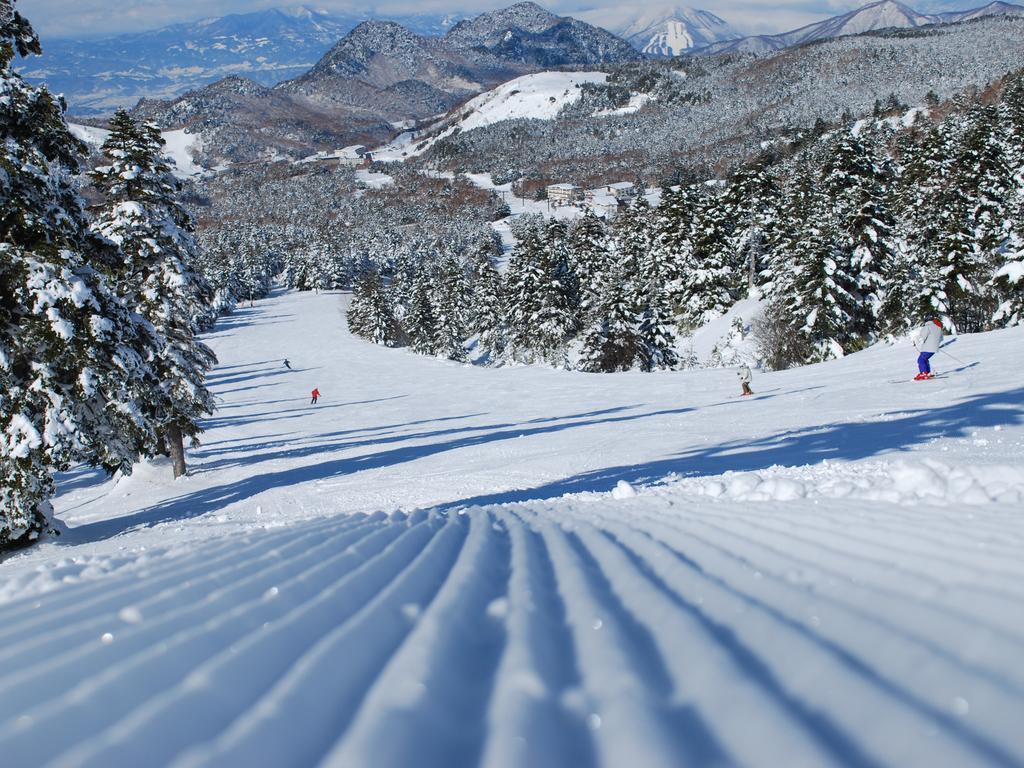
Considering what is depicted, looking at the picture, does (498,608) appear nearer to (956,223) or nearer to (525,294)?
(956,223)

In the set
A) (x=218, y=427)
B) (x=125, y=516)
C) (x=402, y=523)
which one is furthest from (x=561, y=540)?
(x=218, y=427)

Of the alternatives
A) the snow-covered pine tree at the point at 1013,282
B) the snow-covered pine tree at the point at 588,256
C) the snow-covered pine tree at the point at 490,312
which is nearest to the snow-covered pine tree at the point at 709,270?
the snow-covered pine tree at the point at 588,256

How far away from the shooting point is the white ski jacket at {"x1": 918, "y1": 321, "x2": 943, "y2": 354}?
575 inches

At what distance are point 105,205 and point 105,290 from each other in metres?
8.80

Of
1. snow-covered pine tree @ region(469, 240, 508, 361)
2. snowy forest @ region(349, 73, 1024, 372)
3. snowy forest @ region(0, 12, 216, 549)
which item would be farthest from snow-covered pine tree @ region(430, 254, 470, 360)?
snowy forest @ region(0, 12, 216, 549)

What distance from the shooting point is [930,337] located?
48.3ft

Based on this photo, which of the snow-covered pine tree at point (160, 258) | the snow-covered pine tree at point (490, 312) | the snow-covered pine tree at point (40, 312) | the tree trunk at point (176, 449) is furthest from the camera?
the snow-covered pine tree at point (490, 312)

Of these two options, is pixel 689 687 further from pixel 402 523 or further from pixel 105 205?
pixel 105 205

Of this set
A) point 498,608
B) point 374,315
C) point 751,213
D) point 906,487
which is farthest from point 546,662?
point 374,315

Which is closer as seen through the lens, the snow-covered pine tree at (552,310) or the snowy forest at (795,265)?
the snowy forest at (795,265)

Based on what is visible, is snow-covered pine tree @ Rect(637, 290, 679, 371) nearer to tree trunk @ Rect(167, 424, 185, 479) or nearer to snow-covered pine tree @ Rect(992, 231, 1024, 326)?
snow-covered pine tree @ Rect(992, 231, 1024, 326)

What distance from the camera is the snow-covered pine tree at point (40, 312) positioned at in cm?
1010

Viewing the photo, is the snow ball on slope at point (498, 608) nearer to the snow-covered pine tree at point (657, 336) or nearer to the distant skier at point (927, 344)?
the distant skier at point (927, 344)

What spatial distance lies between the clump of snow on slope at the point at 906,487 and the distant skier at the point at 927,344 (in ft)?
29.8
